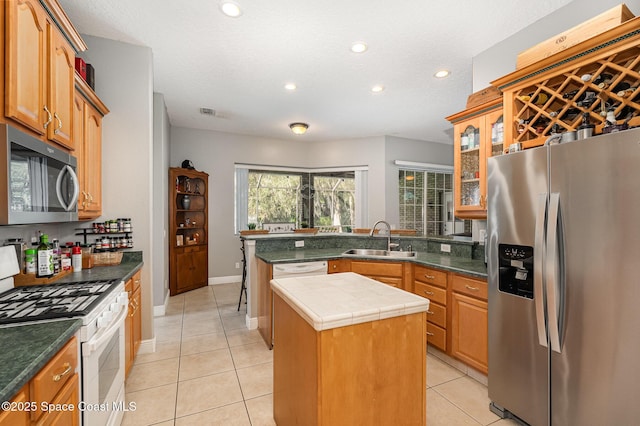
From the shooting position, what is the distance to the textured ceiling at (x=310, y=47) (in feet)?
7.42

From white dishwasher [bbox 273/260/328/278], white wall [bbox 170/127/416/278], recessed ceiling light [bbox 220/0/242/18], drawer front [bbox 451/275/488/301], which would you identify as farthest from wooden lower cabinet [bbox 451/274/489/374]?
white wall [bbox 170/127/416/278]

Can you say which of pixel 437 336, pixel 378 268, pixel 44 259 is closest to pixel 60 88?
pixel 44 259

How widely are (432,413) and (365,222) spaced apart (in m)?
4.35

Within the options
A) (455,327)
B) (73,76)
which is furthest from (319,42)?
(455,327)

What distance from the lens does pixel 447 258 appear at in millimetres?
3061

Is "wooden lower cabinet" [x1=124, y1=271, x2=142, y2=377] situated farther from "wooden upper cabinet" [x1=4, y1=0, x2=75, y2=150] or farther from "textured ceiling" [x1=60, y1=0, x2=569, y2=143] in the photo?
"textured ceiling" [x1=60, y1=0, x2=569, y2=143]

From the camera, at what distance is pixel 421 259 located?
3.01 meters

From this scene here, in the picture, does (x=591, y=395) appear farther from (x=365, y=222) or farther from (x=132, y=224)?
(x=365, y=222)

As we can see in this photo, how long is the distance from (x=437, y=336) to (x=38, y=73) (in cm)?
346

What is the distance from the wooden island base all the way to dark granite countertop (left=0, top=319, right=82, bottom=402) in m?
0.95

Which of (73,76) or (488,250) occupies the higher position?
(73,76)

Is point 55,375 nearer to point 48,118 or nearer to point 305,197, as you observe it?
point 48,118

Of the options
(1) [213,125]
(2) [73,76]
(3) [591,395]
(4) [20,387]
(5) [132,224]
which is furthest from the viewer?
(1) [213,125]

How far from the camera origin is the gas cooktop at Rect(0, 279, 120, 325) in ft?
4.30
